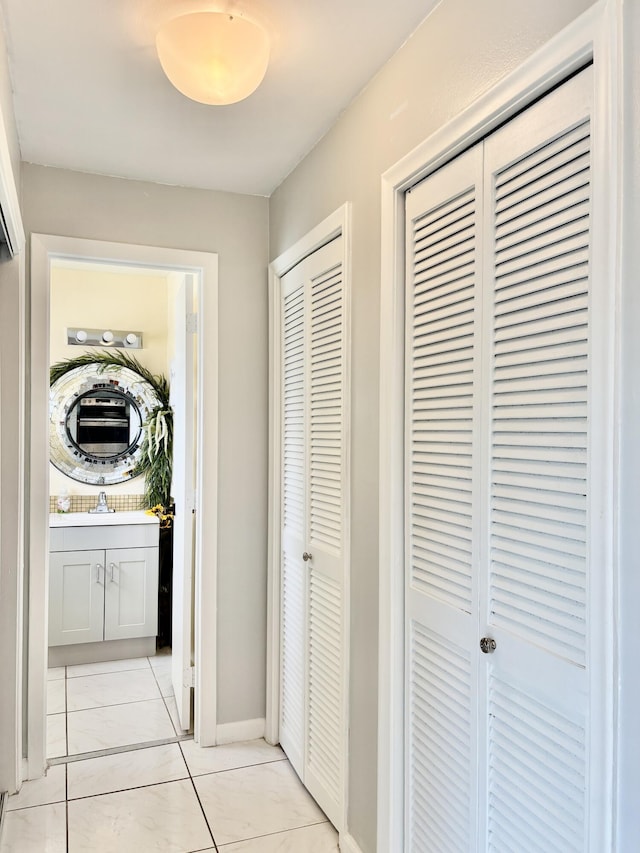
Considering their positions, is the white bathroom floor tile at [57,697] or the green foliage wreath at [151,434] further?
the green foliage wreath at [151,434]

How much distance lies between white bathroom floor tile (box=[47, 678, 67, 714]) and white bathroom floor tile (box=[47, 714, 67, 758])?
0.06m

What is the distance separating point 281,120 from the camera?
2.19m

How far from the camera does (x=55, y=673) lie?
364cm

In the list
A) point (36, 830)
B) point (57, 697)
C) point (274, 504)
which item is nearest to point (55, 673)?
point (57, 697)

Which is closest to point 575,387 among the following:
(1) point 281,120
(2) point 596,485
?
(2) point 596,485

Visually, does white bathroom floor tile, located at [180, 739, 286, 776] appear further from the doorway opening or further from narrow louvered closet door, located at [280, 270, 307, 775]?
the doorway opening

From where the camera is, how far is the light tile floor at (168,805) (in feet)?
7.06

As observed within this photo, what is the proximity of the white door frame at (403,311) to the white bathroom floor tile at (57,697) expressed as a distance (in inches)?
78.6

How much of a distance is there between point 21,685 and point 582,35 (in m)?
2.73

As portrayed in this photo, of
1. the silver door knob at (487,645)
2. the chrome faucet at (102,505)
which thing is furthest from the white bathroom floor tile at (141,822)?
the chrome faucet at (102,505)

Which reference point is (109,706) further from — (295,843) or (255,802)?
(295,843)

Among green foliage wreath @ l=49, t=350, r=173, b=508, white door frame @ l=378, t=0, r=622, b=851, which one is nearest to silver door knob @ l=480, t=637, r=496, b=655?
white door frame @ l=378, t=0, r=622, b=851

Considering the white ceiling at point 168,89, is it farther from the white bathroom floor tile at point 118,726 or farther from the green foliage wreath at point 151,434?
the white bathroom floor tile at point 118,726

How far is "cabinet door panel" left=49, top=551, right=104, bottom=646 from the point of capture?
145 inches
